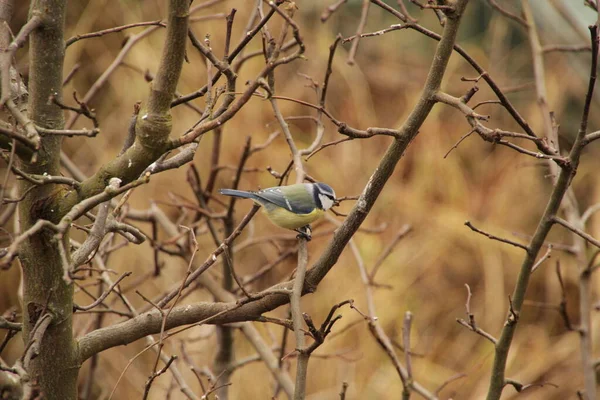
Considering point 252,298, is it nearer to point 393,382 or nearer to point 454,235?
point 393,382

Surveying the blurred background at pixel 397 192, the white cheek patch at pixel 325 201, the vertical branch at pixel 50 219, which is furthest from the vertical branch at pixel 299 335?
the blurred background at pixel 397 192

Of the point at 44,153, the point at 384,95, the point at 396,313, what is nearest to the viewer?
the point at 44,153

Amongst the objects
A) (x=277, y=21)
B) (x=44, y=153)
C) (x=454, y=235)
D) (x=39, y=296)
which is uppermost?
(x=277, y=21)

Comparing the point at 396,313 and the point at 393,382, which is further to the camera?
the point at 396,313

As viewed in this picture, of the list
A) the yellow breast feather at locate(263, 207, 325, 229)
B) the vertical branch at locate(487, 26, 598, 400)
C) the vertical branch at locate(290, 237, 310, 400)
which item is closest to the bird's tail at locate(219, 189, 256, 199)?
the yellow breast feather at locate(263, 207, 325, 229)

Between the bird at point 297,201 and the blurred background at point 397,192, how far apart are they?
4.40 feet

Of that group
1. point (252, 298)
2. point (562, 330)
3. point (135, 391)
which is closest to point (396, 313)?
point (562, 330)

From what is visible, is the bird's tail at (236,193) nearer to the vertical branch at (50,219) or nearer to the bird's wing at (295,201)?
the bird's wing at (295,201)

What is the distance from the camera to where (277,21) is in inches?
191

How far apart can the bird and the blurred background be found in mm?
1340

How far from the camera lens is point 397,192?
4.69 m

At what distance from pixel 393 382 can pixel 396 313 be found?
1.51ft

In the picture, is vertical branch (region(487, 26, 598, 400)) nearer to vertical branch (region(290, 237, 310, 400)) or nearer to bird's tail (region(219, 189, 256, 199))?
vertical branch (region(290, 237, 310, 400))

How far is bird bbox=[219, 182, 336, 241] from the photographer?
218cm
